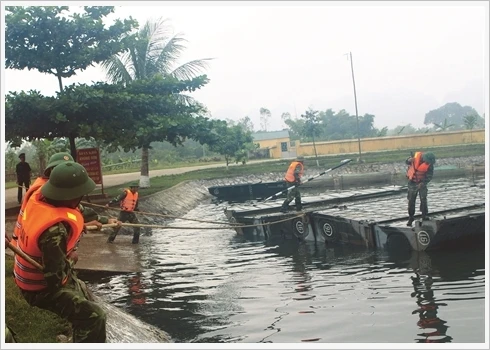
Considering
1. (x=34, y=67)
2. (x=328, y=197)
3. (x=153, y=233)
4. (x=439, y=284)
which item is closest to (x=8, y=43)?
(x=34, y=67)

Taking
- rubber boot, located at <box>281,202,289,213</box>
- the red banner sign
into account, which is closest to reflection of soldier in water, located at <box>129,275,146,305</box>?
rubber boot, located at <box>281,202,289,213</box>

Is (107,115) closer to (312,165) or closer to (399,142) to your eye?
(312,165)

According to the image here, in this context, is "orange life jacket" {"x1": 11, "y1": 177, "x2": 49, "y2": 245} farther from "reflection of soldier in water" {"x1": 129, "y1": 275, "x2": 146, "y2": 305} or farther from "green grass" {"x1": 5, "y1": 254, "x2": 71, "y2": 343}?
"reflection of soldier in water" {"x1": 129, "y1": 275, "x2": 146, "y2": 305}

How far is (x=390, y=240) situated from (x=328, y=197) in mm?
6476

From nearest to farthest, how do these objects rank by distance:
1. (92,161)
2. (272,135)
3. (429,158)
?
(429,158) < (92,161) < (272,135)

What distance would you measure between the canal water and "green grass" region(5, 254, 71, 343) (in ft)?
5.67

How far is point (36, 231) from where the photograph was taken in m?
3.91

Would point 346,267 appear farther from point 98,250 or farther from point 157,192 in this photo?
point 157,192

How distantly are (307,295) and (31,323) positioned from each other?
4.59 m

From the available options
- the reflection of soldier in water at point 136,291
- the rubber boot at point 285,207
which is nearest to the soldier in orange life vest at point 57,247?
the reflection of soldier in water at point 136,291

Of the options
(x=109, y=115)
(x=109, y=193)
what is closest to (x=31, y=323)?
(x=109, y=115)

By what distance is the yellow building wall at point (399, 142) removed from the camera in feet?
140

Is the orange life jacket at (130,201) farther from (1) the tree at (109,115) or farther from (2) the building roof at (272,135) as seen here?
(2) the building roof at (272,135)

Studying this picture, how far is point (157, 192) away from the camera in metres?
22.4
